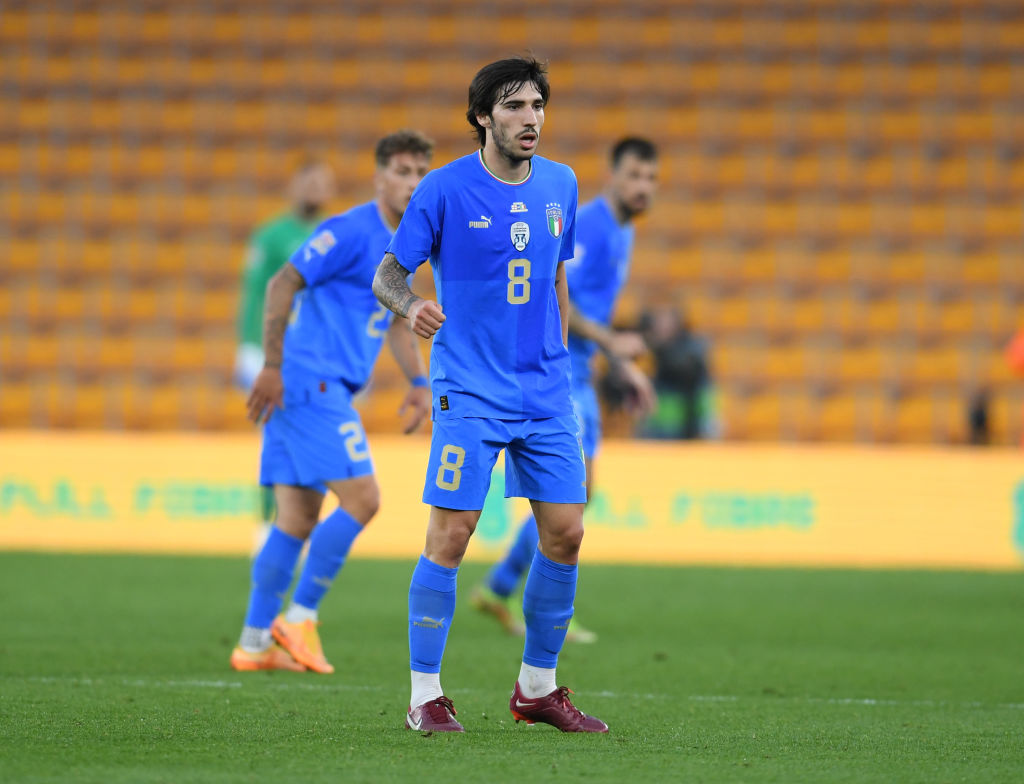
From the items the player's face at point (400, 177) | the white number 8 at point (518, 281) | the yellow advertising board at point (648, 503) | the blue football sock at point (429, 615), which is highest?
the player's face at point (400, 177)

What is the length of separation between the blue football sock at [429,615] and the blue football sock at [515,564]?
3354 mm

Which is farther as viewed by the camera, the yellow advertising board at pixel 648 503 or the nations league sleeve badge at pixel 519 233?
the yellow advertising board at pixel 648 503

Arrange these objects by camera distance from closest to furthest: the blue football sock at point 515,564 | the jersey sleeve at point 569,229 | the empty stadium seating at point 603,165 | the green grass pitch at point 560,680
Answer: the green grass pitch at point 560,680, the jersey sleeve at point 569,229, the blue football sock at point 515,564, the empty stadium seating at point 603,165

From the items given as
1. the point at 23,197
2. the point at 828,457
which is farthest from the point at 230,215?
the point at 828,457

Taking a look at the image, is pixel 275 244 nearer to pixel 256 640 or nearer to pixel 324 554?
pixel 324 554

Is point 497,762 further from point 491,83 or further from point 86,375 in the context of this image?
point 86,375

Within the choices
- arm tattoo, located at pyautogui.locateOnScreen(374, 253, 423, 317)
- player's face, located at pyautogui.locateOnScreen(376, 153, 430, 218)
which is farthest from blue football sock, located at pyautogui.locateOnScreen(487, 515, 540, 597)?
arm tattoo, located at pyautogui.locateOnScreen(374, 253, 423, 317)

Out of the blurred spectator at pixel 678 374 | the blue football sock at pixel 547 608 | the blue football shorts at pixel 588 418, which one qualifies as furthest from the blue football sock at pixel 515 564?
the blurred spectator at pixel 678 374

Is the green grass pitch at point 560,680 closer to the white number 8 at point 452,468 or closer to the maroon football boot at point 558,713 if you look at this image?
the maroon football boot at point 558,713

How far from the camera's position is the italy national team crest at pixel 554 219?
478cm

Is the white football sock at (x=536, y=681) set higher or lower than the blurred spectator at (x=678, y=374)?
lower

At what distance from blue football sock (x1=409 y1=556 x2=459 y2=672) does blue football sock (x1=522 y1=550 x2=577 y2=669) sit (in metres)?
0.29

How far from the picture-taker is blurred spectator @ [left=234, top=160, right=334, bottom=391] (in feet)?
31.8

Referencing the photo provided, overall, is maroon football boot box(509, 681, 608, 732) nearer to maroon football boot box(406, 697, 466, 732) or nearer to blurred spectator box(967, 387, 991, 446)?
maroon football boot box(406, 697, 466, 732)
